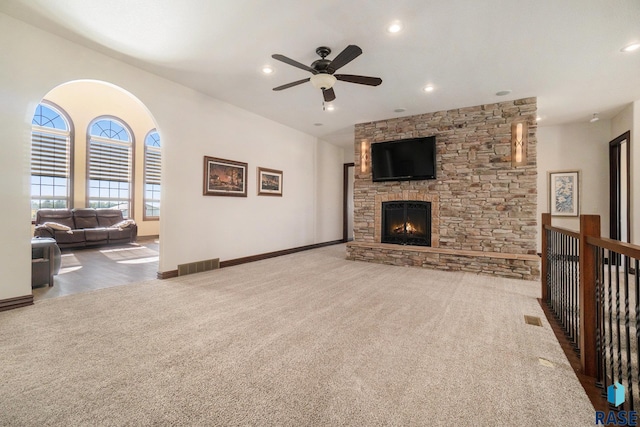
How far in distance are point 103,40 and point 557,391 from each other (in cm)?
546

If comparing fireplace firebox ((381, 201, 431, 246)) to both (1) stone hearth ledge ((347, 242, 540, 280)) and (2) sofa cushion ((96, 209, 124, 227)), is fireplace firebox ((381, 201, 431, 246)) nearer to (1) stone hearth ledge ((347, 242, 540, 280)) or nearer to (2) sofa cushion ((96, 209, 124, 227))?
(1) stone hearth ledge ((347, 242, 540, 280))

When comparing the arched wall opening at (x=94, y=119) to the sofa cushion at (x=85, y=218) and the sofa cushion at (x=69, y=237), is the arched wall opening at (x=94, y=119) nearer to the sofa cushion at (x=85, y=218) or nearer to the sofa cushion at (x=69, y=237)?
the sofa cushion at (x=85, y=218)

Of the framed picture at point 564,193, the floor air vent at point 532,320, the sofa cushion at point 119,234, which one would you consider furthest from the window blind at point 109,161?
the framed picture at point 564,193

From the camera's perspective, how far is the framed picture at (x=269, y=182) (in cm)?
616

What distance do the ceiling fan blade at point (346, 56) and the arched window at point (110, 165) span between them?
814 cm

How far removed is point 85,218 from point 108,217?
531 mm

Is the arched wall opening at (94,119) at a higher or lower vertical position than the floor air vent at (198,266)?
higher

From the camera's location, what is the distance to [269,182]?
638 cm

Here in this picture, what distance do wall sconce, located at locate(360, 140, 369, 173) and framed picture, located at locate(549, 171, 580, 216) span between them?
4.20 meters

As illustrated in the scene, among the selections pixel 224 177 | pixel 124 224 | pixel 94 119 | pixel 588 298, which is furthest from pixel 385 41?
pixel 94 119

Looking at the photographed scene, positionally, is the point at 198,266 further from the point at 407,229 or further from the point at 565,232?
Answer: the point at 565,232

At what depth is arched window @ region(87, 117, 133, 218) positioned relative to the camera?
316 inches

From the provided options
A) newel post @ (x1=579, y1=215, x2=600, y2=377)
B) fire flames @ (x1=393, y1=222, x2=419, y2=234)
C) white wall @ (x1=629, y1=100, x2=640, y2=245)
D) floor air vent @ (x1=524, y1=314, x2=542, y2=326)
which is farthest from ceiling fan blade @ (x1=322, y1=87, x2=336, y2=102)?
white wall @ (x1=629, y1=100, x2=640, y2=245)

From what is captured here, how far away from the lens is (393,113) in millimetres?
5699
